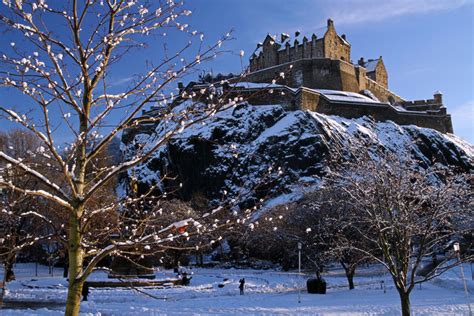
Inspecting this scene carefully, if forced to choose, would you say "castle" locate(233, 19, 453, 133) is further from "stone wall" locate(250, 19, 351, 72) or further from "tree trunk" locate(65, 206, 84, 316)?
"tree trunk" locate(65, 206, 84, 316)

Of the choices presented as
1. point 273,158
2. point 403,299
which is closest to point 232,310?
point 403,299

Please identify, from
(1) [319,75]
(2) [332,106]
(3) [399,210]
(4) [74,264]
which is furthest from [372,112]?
(4) [74,264]

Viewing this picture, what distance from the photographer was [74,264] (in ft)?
13.1

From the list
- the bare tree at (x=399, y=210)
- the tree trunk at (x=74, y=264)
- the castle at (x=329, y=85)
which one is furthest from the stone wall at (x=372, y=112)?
the tree trunk at (x=74, y=264)

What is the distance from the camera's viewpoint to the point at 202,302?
15.9 meters

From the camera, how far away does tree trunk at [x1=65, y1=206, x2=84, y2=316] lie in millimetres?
3870

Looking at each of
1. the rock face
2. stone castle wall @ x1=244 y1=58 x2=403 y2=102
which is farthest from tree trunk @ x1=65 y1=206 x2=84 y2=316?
stone castle wall @ x1=244 y1=58 x2=403 y2=102

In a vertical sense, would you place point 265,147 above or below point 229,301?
above

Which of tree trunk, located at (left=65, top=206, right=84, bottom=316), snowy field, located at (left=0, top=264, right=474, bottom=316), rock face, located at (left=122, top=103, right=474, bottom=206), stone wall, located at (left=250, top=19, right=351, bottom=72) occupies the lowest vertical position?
snowy field, located at (left=0, top=264, right=474, bottom=316)

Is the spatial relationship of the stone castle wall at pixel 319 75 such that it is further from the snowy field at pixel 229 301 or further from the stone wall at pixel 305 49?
the snowy field at pixel 229 301

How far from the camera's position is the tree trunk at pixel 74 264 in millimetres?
3870

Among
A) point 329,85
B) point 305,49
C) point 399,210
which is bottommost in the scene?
point 399,210

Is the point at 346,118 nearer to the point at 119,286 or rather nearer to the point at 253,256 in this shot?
the point at 253,256

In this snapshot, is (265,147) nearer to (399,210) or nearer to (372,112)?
(372,112)
